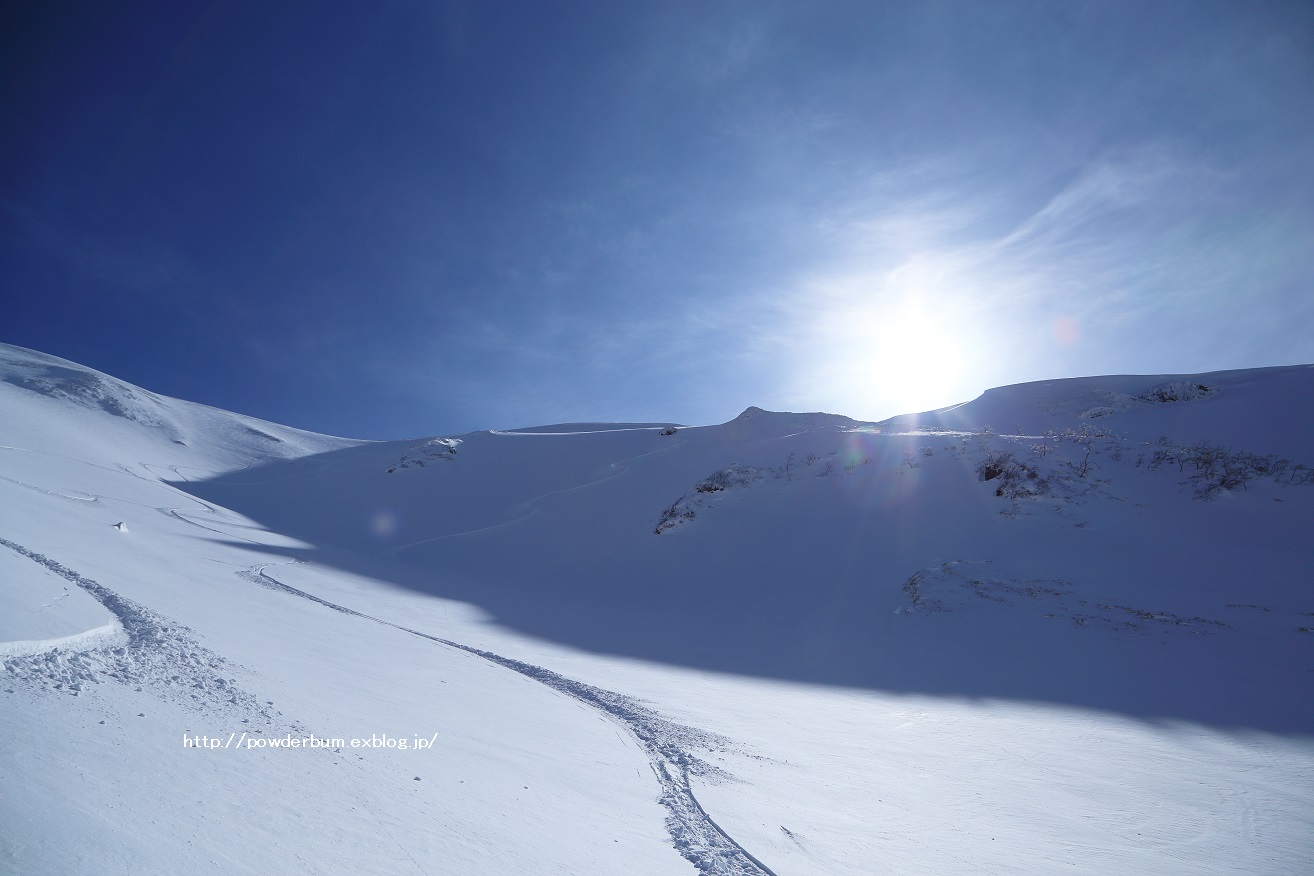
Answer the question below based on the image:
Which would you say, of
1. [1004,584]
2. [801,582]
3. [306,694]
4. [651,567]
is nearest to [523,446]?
[651,567]

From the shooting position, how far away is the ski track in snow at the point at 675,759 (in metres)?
2.35

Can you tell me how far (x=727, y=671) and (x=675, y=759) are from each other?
343cm

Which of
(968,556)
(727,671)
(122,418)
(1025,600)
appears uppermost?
(122,418)

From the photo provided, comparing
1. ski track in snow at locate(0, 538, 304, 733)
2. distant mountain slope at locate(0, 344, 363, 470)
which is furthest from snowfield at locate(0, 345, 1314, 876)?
distant mountain slope at locate(0, 344, 363, 470)

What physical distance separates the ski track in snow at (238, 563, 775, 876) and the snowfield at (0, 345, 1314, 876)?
0.09 feet

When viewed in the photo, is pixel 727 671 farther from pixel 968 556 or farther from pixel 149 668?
pixel 149 668

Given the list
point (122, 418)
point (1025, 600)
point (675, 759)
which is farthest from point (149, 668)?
point (122, 418)

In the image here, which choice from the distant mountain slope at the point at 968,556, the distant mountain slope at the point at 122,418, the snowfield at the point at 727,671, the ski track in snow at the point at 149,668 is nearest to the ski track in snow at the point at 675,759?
the snowfield at the point at 727,671

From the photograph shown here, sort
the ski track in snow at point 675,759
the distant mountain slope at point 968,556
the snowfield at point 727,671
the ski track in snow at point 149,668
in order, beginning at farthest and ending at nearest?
1. the distant mountain slope at point 968,556
2. the ski track in snow at point 675,759
3. the ski track in snow at point 149,668
4. the snowfield at point 727,671

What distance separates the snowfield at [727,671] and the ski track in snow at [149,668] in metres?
0.02

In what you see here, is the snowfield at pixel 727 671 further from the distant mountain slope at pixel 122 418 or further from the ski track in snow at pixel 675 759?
the distant mountain slope at pixel 122 418

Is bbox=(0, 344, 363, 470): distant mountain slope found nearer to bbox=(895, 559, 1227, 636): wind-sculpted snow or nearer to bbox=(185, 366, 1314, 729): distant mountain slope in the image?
bbox=(185, 366, 1314, 729): distant mountain slope

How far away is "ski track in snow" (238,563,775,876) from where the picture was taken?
235 centimetres

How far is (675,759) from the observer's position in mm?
3434
